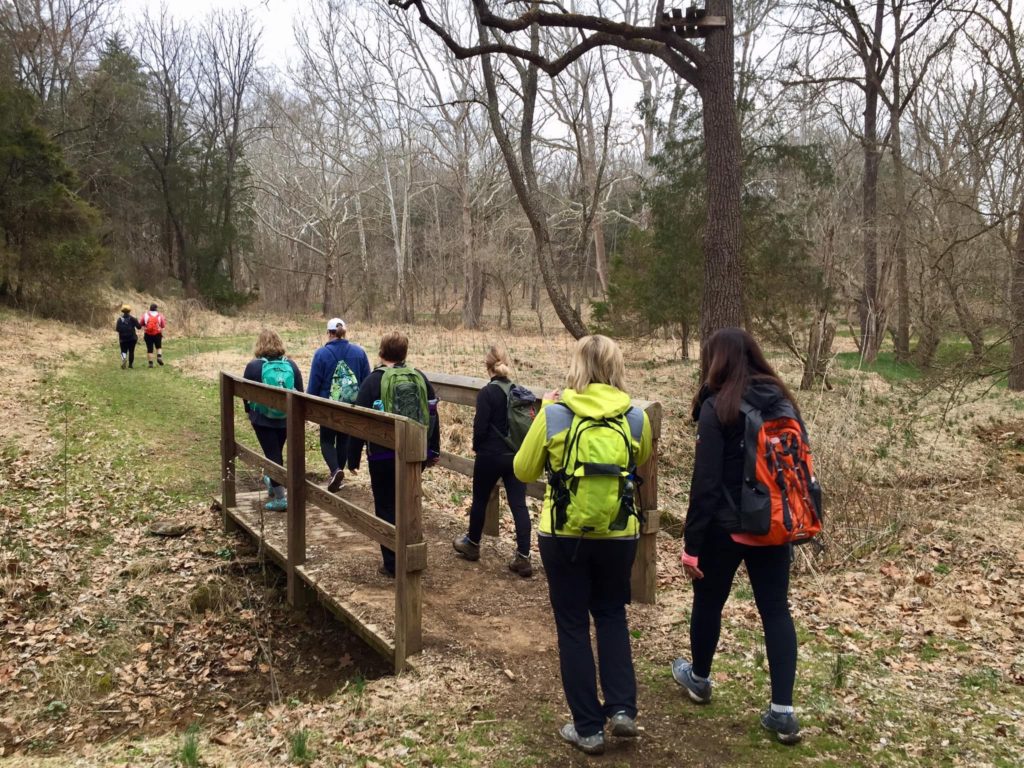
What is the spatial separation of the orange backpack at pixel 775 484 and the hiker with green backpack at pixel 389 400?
98.8 inches

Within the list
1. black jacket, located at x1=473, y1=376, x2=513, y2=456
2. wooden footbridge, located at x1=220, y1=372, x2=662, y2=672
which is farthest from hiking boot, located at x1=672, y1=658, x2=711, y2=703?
black jacket, located at x1=473, y1=376, x2=513, y2=456

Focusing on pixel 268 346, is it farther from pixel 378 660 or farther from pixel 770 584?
pixel 770 584

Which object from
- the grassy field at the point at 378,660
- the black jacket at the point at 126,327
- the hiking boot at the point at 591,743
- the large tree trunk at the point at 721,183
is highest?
the large tree trunk at the point at 721,183

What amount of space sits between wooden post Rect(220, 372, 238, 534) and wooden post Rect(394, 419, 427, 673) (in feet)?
11.3

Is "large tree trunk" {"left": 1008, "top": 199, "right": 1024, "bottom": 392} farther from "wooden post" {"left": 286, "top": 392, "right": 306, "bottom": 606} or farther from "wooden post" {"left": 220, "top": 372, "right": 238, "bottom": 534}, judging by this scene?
"wooden post" {"left": 220, "top": 372, "right": 238, "bottom": 534}

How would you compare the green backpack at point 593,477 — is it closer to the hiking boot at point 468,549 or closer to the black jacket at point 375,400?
the black jacket at point 375,400

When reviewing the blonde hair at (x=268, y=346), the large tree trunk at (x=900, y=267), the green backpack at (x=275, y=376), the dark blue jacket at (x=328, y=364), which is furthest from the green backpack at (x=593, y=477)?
the large tree trunk at (x=900, y=267)

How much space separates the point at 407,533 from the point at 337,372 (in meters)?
2.88

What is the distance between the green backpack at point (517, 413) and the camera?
5141 mm

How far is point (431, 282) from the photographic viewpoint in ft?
151

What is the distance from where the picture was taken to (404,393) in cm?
514

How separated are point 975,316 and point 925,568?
7971mm

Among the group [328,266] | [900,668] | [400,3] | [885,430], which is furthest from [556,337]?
[900,668]

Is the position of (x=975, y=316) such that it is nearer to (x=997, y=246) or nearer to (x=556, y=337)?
(x=997, y=246)
